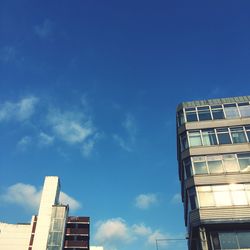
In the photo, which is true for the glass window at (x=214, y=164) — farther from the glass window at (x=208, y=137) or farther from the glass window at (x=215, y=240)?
the glass window at (x=215, y=240)

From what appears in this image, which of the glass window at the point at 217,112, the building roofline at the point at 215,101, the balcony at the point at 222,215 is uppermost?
the building roofline at the point at 215,101

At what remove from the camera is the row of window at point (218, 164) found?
31875 mm

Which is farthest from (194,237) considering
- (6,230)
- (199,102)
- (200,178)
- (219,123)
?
(6,230)

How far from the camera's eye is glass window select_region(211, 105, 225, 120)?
117 feet

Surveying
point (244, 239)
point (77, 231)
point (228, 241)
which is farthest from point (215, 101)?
point (77, 231)

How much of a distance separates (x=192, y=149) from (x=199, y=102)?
710cm

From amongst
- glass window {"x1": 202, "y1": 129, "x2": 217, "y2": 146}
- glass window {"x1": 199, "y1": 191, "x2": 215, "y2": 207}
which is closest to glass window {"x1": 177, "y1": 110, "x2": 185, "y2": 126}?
glass window {"x1": 202, "y1": 129, "x2": 217, "y2": 146}

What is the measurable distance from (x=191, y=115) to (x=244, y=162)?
8.31 metres

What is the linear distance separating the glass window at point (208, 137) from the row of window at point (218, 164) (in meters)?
1.71

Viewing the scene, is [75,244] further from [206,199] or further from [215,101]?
[215,101]

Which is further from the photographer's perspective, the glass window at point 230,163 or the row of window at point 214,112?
the row of window at point 214,112

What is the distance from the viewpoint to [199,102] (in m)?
37.7

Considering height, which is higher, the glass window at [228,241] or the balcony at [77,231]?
the balcony at [77,231]

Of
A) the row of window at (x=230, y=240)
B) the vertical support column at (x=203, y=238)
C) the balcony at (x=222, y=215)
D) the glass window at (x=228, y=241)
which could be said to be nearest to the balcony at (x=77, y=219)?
the balcony at (x=222, y=215)
